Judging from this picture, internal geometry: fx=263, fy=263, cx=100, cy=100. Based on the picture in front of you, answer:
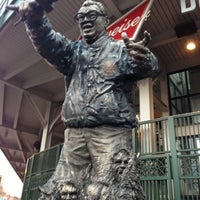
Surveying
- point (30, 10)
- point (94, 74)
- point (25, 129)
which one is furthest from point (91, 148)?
point (25, 129)

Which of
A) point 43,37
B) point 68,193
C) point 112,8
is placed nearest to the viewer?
point 68,193

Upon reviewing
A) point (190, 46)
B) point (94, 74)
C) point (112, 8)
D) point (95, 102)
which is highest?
point (190, 46)

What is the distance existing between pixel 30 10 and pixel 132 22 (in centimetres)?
471

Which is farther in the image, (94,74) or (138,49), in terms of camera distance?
(94,74)

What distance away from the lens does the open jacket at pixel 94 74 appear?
4.95 ft

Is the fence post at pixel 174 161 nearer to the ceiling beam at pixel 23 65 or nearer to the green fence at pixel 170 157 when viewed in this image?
the green fence at pixel 170 157

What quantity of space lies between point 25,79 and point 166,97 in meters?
5.71

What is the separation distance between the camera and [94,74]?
5.37ft

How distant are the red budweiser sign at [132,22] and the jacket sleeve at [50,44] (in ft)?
12.9

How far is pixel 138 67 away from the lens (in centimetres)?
150

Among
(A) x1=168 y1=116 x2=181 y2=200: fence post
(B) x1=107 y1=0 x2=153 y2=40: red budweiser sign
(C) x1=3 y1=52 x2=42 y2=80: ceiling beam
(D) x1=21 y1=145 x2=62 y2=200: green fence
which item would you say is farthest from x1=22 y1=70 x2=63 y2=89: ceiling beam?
(A) x1=168 y1=116 x2=181 y2=200: fence post

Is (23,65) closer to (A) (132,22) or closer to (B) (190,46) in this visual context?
(A) (132,22)

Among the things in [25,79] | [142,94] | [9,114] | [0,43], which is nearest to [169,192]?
[142,94]

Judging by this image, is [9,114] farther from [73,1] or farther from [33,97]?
[73,1]
